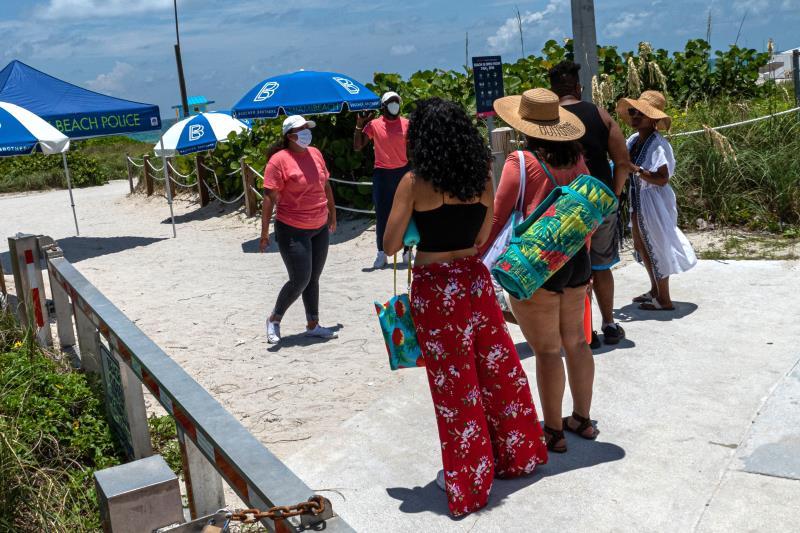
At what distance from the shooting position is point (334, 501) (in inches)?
158

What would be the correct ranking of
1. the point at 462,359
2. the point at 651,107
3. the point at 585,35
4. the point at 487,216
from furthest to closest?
1. the point at 585,35
2. the point at 651,107
3. the point at 487,216
4. the point at 462,359

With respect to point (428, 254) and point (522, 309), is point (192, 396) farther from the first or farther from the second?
point (522, 309)

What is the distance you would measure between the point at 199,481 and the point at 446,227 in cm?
149

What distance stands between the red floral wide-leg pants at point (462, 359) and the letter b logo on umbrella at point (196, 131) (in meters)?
12.1

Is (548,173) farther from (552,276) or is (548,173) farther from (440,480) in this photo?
(440,480)

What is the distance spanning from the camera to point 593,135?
17.6ft

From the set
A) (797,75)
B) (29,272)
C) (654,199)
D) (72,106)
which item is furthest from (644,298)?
(72,106)

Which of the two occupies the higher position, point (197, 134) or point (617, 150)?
point (197, 134)

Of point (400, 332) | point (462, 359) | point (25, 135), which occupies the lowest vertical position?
point (462, 359)

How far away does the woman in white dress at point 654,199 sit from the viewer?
6.21m

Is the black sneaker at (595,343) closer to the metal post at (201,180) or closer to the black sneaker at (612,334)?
the black sneaker at (612,334)

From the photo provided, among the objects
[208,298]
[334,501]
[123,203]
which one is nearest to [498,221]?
[334,501]

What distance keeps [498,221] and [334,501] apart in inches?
61.1

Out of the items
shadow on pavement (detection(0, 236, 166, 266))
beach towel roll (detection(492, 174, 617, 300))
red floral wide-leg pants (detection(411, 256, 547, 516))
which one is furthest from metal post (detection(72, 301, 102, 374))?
shadow on pavement (detection(0, 236, 166, 266))
